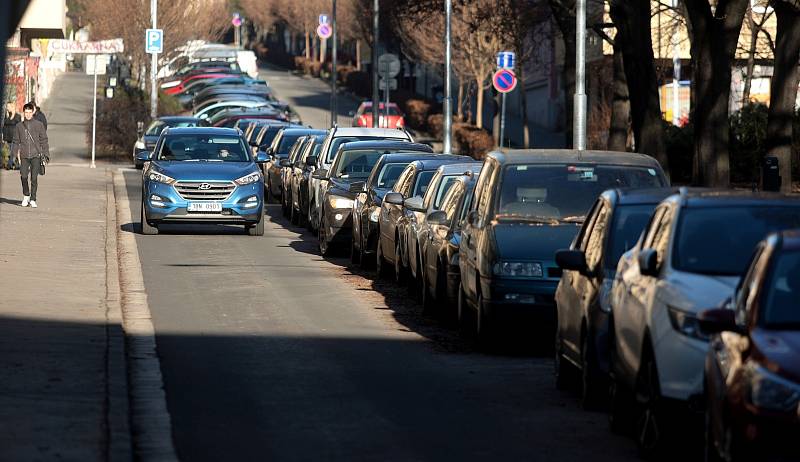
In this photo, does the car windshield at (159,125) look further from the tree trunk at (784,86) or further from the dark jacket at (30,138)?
the tree trunk at (784,86)

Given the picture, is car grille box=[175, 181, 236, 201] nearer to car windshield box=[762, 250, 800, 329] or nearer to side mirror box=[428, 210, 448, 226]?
side mirror box=[428, 210, 448, 226]

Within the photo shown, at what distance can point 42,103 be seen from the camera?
A: 86.4m

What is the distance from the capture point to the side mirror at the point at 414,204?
18.9 metres

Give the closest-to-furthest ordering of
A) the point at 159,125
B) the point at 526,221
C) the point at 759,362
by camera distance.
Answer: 1. the point at 759,362
2. the point at 526,221
3. the point at 159,125

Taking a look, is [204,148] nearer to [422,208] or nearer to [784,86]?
[784,86]

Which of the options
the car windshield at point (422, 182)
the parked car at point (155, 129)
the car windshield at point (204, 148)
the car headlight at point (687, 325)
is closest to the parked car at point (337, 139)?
the car windshield at point (204, 148)

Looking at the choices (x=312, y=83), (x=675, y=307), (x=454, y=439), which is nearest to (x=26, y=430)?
(x=454, y=439)

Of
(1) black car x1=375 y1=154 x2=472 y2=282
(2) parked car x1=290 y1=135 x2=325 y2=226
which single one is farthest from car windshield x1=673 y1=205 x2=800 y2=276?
(2) parked car x1=290 y1=135 x2=325 y2=226

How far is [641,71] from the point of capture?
3228cm

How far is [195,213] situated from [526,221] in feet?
41.9

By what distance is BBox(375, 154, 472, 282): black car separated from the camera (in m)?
20.6

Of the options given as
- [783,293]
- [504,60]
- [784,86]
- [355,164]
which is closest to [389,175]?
[355,164]

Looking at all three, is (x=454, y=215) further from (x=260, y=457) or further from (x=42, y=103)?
(x=42, y=103)

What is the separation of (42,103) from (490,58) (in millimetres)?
27722
